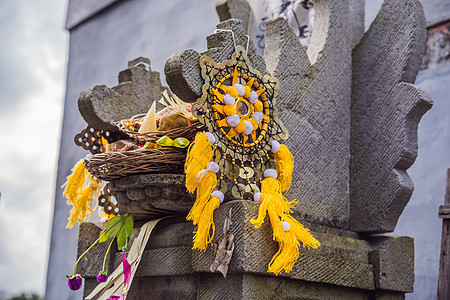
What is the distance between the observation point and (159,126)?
197 centimetres

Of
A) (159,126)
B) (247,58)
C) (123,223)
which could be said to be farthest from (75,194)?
(247,58)

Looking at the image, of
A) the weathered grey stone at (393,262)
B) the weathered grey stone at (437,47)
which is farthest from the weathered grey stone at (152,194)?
the weathered grey stone at (437,47)

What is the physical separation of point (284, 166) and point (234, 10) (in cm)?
115

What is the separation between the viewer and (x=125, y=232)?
6.62 feet

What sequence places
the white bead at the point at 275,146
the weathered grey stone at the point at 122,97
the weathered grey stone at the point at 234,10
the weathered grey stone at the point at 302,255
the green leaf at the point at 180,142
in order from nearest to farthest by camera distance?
the weathered grey stone at the point at 302,255 → the green leaf at the point at 180,142 → the white bead at the point at 275,146 → the weathered grey stone at the point at 122,97 → the weathered grey stone at the point at 234,10

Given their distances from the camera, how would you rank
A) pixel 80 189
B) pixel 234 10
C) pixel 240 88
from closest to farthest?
pixel 240 88 < pixel 80 189 < pixel 234 10

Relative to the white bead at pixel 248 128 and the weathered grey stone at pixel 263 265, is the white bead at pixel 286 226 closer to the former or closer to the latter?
the weathered grey stone at pixel 263 265

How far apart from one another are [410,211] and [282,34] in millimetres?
1165

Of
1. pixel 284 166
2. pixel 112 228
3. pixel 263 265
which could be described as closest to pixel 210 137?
pixel 284 166

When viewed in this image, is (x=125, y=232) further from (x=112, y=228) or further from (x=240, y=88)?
(x=240, y=88)

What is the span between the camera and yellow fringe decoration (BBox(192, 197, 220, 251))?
5.69 ft

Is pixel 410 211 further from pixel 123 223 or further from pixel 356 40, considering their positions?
pixel 123 223

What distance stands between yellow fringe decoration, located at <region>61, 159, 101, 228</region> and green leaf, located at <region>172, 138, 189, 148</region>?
1.66 feet

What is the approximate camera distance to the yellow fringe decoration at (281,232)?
Answer: 68.6 inches
